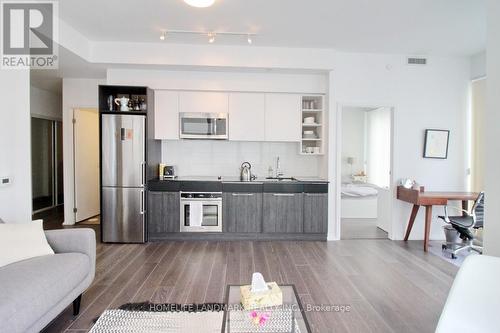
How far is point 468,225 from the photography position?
3.66 m

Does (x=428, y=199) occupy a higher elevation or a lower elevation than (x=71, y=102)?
lower

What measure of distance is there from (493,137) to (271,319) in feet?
6.62

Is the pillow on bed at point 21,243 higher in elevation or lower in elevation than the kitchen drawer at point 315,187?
lower

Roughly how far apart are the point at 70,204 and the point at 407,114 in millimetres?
6020

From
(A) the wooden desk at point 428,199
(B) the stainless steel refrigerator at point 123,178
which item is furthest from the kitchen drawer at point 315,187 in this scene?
(B) the stainless steel refrigerator at point 123,178

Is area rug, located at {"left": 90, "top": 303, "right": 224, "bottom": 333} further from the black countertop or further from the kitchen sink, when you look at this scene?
the kitchen sink

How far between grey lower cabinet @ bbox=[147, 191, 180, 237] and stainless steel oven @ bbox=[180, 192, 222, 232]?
0.09 meters

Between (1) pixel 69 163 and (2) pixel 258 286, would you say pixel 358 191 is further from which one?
(1) pixel 69 163

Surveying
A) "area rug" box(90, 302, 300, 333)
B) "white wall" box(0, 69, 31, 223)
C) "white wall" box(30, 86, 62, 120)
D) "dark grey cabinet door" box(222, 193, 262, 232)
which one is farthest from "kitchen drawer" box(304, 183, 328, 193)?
"white wall" box(30, 86, 62, 120)

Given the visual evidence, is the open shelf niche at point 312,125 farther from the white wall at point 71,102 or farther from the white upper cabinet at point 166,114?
the white wall at point 71,102

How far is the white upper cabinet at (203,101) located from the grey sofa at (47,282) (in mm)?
2614

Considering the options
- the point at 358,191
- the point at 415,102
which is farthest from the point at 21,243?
the point at 358,191

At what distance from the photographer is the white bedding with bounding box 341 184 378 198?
20.1ft

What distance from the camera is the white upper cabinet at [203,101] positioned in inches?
178
